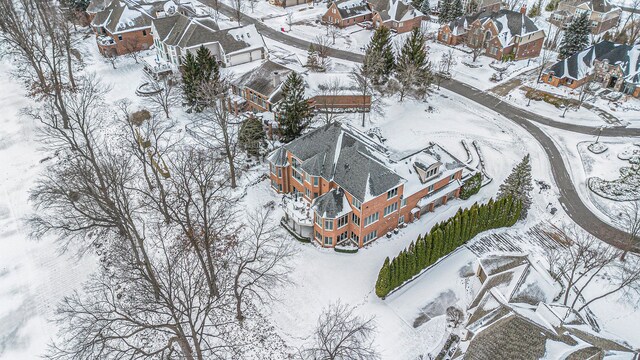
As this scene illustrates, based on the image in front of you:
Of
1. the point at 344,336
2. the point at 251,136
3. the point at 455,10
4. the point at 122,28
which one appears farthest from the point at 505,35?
the point at 122,28

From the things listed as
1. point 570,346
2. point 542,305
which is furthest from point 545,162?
point 570,346

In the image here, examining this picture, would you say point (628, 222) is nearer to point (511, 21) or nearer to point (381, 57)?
point (381, 57)

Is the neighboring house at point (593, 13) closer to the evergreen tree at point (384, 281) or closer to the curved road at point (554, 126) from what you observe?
the curved road at point (554, 126)

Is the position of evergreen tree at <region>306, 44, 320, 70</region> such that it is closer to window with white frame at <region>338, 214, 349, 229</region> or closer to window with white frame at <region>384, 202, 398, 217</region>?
window with white frame at <region>384, 202, 398, 217</region>

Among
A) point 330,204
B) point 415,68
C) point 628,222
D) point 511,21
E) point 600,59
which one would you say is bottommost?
point 628,222

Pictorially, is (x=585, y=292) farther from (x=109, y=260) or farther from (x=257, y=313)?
(x=109, y=260)

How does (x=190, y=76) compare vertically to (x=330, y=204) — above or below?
above
